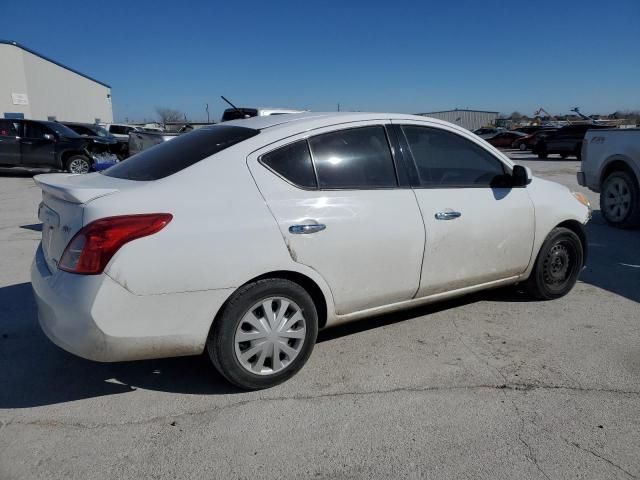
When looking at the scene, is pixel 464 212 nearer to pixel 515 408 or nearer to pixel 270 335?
pixel 515 408

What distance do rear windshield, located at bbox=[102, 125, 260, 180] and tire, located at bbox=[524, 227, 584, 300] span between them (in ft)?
8.89

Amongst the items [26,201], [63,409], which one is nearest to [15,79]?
[26,201]

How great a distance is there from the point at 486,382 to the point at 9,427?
275 centimetres

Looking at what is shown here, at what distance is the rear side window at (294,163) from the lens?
3.07 m

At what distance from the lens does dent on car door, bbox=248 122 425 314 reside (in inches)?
119

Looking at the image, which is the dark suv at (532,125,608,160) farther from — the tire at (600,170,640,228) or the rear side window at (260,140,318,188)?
the rear side window at (260,140,318,188)

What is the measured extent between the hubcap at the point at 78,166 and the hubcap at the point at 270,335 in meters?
14.5

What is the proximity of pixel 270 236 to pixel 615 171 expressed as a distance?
272 inches

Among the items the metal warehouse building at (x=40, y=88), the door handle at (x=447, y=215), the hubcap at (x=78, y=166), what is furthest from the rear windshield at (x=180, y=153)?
the metal warehouse building at (x=40, y=88)

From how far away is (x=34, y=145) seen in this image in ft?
49.8

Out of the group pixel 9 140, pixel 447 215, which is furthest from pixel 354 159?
pixel 9 140

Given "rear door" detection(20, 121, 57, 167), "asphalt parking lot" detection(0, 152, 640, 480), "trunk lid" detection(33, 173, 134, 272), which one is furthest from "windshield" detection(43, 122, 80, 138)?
"trunk lid" detection(33, 173, 134, 272)

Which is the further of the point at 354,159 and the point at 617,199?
the point at 617,199

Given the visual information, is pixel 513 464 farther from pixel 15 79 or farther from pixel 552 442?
pixel 15 79
